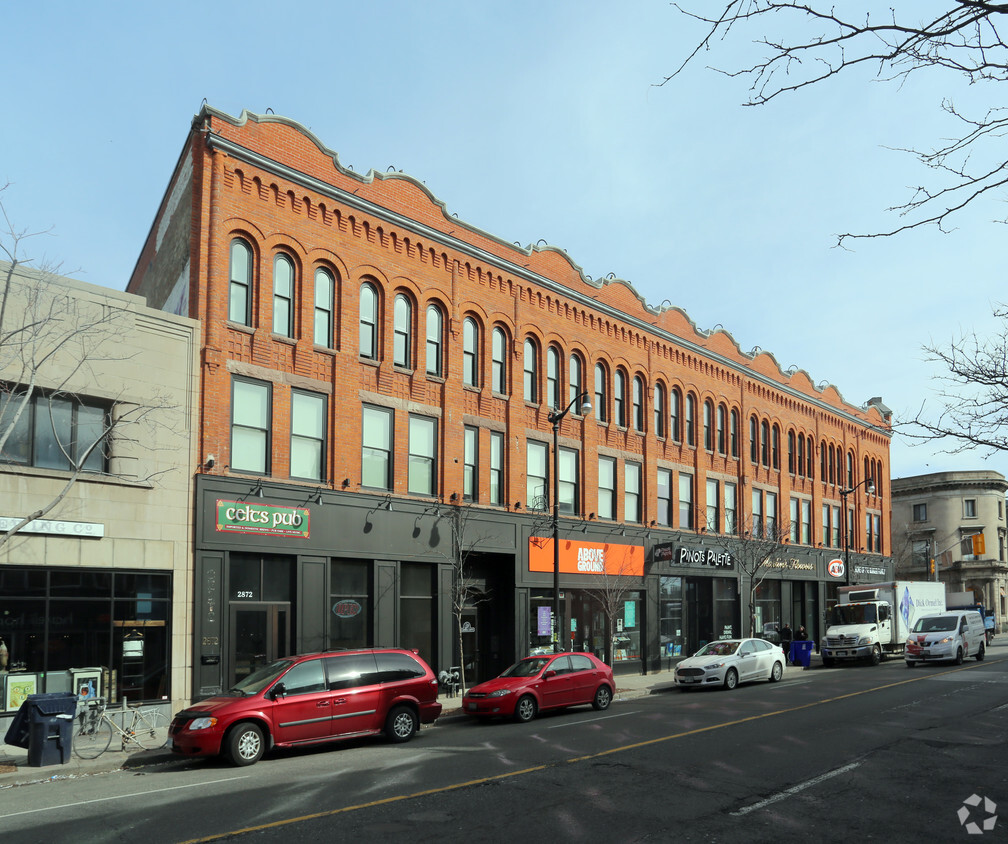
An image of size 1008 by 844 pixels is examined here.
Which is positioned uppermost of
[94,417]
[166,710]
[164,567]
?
[94,417]

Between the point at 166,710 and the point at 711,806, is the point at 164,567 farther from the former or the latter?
the point at 711,806

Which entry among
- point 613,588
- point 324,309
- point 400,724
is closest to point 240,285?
point 324,309

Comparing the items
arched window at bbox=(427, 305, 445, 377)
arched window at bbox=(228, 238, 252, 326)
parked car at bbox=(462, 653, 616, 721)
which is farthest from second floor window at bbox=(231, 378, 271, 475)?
parked car at bbox=(462, 653, 616, 721)

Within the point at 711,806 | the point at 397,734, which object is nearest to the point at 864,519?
the point at 397,734

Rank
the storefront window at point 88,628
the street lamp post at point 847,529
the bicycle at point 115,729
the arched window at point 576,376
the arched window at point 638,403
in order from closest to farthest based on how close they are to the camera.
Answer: the bicycle at point 115,729, the storefront window at point 88,628, the arched window at point 576,376, the arched window at point 638,403, the street lamp post at point 847,529

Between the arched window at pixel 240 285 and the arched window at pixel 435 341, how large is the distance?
5881 millimetres

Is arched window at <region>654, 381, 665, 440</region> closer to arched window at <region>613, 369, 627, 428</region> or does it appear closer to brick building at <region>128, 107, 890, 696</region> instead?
brick building at <region>128, 107, 890, 696</region>

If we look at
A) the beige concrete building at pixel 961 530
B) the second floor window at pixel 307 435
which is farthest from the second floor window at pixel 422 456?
the beige concrete building at pixel 961 530

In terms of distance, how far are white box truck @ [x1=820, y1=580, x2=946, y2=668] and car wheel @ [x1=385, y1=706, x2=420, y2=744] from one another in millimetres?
24563

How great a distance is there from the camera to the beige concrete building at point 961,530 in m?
78.2

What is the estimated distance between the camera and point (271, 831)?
938 centimetres

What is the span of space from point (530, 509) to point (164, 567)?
40.6ft

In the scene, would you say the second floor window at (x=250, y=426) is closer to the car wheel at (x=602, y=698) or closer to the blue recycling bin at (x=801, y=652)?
the car wheel at (x=602, y=698)

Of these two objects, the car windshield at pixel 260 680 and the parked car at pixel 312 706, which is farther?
the car windshield at pixel 260 680
